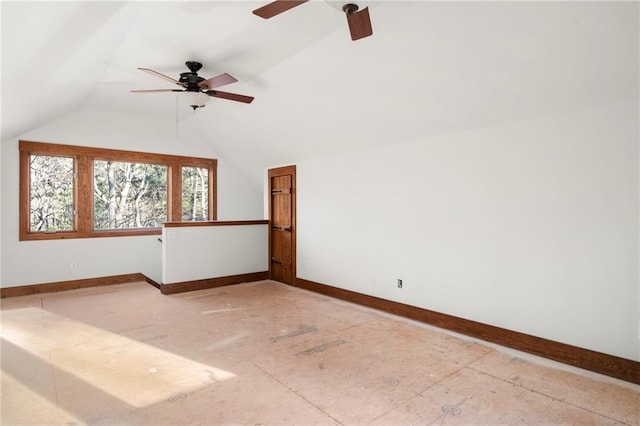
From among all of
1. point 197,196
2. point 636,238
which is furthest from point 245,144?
point 636,238

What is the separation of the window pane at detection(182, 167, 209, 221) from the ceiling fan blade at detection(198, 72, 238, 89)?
349 cm

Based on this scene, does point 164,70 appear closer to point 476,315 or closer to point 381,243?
point 381,243

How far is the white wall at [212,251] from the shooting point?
5105 mm

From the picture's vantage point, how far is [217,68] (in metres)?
3.61

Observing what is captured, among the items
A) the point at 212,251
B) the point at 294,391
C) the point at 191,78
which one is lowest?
the point at 294,391

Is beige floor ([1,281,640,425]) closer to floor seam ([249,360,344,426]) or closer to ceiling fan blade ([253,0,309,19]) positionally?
floor seam ([249,360,344,426])

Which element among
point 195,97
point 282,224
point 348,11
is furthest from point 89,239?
point 348,11

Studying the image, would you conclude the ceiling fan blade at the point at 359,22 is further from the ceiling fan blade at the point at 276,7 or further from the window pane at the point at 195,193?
the window pane at the point at 195,193

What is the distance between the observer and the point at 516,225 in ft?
10.1

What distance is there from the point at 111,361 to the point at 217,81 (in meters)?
2.60

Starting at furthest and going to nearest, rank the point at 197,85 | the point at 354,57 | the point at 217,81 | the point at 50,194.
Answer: the point at 50,194 < the point at 197,85 < the point at 217,81 < the point at 354,57

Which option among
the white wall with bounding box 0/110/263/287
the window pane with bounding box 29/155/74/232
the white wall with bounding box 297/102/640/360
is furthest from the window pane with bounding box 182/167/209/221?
the white wall with bounding box 297/102/640/360

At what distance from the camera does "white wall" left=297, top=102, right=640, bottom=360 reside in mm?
2566

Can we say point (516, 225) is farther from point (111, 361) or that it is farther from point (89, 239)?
point (89, 239)
